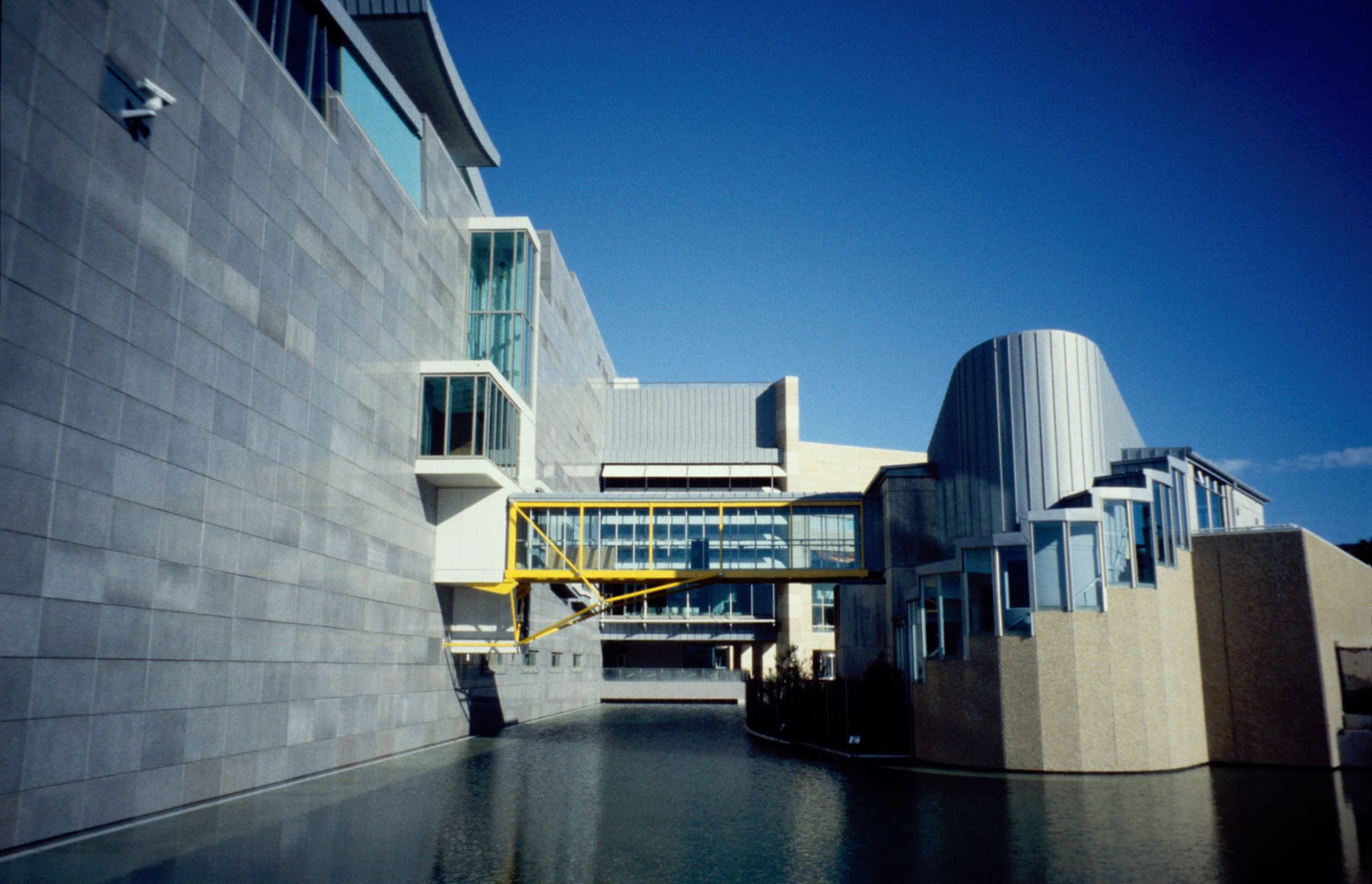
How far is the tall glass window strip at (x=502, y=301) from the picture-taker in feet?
95.6

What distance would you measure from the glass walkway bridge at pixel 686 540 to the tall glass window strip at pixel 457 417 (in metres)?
2.29

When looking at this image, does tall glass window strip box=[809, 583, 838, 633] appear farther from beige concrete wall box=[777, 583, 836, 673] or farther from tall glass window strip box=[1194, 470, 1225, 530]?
tall glass window strip box=[1194, 470, 1225, 530]

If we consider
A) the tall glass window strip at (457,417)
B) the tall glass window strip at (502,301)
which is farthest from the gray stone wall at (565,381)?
the tall glass window strip at (457,417)

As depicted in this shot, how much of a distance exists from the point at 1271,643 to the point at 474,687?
20.5 m

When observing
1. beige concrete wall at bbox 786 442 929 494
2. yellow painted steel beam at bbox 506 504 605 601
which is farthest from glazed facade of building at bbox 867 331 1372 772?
beige concrete wall at bbox 786 442 929 494

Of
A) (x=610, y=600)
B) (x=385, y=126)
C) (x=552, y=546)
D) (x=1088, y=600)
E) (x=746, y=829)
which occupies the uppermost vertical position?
(x=385, y=126)

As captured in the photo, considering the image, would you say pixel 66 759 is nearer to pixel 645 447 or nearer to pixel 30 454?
pixel 30 454

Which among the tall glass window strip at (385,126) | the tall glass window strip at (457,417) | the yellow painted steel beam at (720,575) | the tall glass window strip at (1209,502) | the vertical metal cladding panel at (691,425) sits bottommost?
the yellow painted steel beam at (720,575)

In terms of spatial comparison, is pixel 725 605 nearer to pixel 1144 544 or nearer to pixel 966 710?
pixel 966 710

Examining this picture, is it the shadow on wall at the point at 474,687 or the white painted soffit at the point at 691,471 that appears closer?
the shadow on wall at the point at 474,687

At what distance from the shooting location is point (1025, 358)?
23.3 metres

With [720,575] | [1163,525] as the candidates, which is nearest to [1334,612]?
[1163,525]

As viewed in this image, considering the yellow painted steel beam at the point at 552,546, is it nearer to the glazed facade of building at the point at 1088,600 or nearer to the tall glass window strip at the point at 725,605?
the glazed facade of building at the point at 1088,600

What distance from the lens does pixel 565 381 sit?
1721 inches
